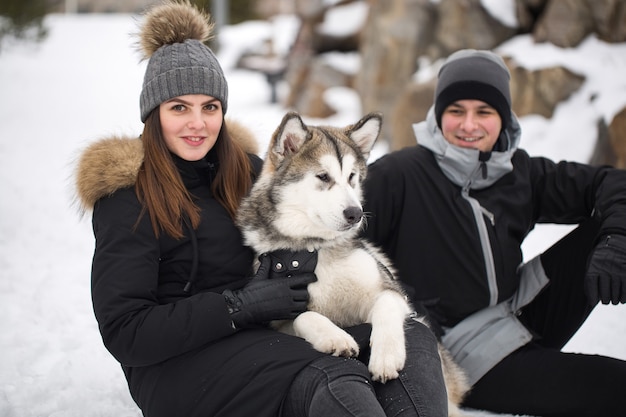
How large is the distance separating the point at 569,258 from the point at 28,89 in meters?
15.9

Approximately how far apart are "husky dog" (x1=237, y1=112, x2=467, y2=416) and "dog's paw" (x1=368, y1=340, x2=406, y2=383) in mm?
209

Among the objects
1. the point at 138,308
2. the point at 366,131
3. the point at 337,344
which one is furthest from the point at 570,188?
the point at 138,308

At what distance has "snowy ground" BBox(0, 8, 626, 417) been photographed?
3.06 metres

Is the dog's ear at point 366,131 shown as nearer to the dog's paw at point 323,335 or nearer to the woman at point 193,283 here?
the woman at point 193,283

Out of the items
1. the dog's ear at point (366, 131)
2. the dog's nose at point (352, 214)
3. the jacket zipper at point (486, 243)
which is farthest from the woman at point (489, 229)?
the dog's nose at point (352, 214)

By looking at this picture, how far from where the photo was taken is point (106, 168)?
235cm

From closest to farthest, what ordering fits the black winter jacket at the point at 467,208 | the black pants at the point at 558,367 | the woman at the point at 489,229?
the black pants at the point at 558,367 < the woman at the point at 489,229 < the black winter jacket at the point at 467,208

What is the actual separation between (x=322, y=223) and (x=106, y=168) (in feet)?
3.12

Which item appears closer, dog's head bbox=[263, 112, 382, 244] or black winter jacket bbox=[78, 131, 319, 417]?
black winter jacket bbox=[78, 131, 319, 417]

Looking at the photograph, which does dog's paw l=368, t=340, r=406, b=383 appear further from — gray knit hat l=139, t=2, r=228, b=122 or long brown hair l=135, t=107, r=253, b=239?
gray knit hat l=139, t=2, r=228, b=122

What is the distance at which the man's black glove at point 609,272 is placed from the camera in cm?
264

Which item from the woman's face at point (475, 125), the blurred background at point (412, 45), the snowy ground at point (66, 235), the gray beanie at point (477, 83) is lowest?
the snowy ground at point (66, 235)

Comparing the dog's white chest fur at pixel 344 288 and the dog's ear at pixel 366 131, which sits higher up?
the dog's ear at pixel 366 131

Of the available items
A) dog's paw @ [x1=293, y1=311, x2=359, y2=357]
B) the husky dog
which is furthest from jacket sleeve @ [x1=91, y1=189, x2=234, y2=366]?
the husky dog
